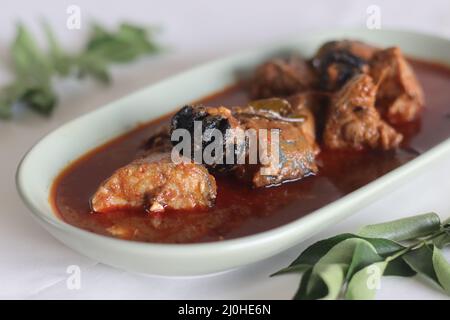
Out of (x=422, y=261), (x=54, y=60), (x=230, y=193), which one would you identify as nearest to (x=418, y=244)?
(x=422, y=261)

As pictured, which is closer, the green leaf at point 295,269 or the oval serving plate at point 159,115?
the oval serving plate at point 159,115

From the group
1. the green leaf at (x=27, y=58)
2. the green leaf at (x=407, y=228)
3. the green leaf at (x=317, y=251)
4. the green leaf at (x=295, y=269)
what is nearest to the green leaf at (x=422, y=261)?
the green leaf at (x=407, y=228)

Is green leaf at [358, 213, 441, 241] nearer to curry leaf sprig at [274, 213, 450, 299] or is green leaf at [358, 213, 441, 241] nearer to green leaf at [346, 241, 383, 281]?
curry leaf sprig at [274, 213, 450, 299]

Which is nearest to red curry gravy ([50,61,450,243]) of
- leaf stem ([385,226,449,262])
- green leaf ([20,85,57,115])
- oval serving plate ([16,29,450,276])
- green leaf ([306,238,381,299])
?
oval serving plate ([16,29,450,276])

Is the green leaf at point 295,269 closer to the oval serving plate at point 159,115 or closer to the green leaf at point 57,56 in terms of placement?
the oval serving plate at point 159,115

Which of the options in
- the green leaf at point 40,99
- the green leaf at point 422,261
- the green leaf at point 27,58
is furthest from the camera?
the green leaf at point 27,58

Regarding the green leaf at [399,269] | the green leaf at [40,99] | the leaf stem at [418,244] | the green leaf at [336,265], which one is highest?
the green leaf at [40,99]

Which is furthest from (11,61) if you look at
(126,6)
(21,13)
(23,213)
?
(23,213)
